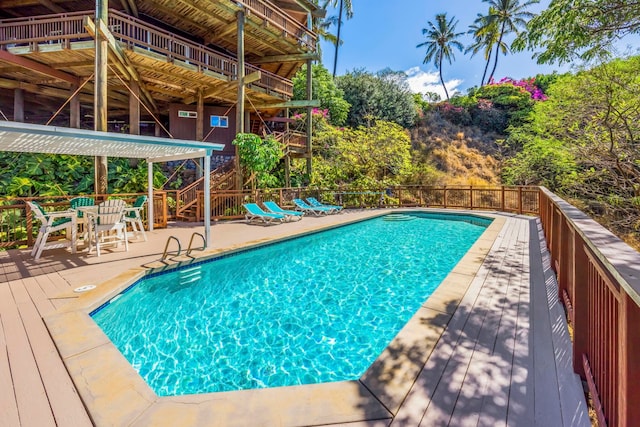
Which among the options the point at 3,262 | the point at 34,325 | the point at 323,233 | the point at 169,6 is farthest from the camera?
the point at 169,6

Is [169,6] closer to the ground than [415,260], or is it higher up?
higher up

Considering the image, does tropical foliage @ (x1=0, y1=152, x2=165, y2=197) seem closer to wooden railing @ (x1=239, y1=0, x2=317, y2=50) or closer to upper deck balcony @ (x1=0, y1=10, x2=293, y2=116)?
upper deck balcony @ (x1=0, y1=10, x2=293, y2=116)

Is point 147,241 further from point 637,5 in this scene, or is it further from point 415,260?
point 637,5

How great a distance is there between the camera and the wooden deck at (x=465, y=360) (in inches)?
73.5

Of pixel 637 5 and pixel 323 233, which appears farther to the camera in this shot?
pixel 323 233

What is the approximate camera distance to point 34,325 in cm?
304

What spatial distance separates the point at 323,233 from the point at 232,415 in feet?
23.7

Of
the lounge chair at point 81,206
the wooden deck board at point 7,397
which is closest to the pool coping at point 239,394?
the wooden deck board at point 7,397

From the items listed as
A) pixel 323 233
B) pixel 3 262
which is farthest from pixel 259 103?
pixel 3 262

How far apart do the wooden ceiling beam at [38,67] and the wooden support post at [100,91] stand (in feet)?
11.9

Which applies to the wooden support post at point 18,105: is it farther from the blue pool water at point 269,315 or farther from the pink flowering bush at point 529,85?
the pink flowering bush at point 529,85

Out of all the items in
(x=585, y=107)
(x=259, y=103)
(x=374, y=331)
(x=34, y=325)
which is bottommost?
(x=374, y=331)

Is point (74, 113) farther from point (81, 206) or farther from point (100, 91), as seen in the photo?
point (81, 206)

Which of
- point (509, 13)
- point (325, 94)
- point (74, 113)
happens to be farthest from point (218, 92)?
point (509, 13)
